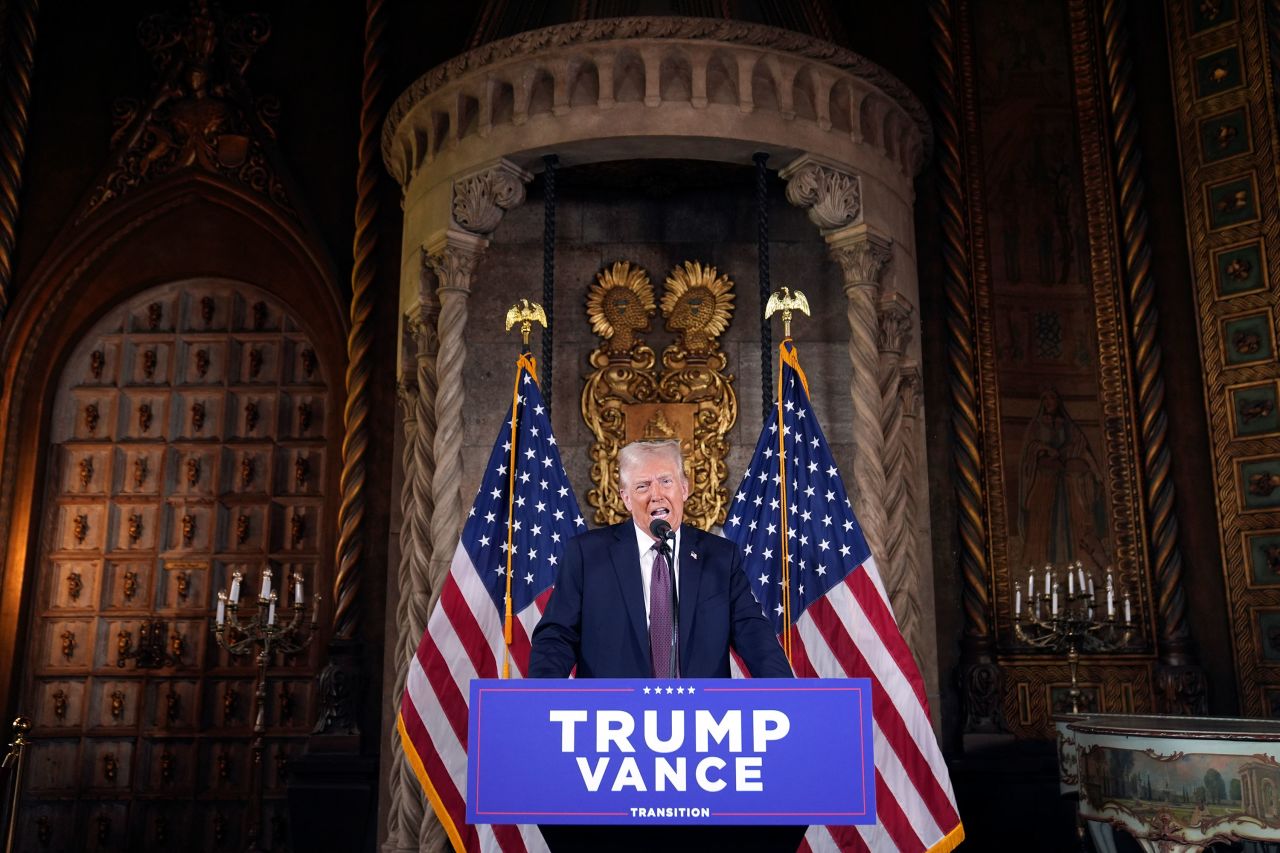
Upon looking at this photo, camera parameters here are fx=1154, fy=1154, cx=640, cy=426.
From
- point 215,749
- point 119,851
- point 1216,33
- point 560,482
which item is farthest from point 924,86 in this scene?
point 119,851

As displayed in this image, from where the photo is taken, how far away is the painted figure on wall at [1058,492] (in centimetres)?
877

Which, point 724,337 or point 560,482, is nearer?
point 560,482

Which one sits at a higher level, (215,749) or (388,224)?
(388,224)

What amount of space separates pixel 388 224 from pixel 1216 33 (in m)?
6.69

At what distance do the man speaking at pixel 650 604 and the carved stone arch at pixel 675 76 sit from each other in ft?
11.8

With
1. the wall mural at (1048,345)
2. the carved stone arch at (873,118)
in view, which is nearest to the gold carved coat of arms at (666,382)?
the carved stone arch at (873,118)

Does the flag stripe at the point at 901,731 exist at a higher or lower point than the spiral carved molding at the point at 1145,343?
lower

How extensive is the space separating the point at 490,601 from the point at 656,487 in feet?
7.73

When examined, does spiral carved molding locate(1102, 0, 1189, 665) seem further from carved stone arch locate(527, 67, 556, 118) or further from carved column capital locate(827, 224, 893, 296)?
carved stone arch locate(527, 67, 556, 118)

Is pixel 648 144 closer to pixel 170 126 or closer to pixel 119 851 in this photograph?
pixel 170 126

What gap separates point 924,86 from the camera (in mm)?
9523

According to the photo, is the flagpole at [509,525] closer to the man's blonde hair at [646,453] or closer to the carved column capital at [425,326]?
the carved column capital at [425,326]

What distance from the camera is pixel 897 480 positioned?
7.47 m

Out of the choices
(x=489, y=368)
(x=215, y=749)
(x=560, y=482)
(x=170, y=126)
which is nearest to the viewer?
(x=560, y=482)
